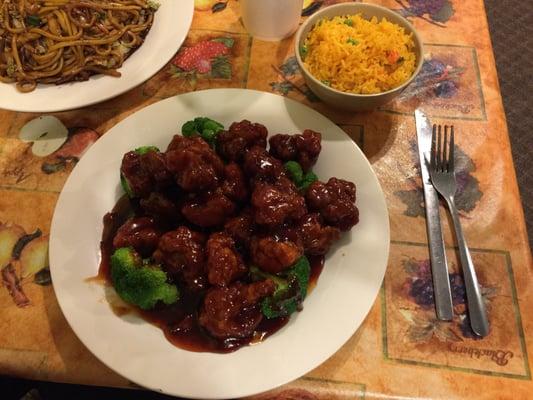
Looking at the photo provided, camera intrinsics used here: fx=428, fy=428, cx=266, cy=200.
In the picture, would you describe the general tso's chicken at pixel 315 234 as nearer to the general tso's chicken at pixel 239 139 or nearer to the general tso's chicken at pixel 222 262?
the general tso's chicken at pixel 222 262

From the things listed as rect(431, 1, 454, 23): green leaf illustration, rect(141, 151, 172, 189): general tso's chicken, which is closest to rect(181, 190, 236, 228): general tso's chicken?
rect(141, 151, 172, 189): general tso's chicken

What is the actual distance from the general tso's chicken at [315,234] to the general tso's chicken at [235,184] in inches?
12.6

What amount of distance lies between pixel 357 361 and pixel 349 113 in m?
1.37

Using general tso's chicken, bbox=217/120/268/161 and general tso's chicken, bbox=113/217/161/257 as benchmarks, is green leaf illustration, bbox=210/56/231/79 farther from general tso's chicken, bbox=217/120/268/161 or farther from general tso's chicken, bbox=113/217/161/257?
general tso's chicken, bbox=113/217/161/257

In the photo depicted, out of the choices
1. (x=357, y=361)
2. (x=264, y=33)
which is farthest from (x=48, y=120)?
(x=357, y=361)

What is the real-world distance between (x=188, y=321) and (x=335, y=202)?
2.68 feet

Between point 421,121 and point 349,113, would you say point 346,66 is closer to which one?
point 349,113

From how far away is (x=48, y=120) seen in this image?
255 cm

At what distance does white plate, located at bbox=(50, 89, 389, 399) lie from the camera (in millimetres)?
1621

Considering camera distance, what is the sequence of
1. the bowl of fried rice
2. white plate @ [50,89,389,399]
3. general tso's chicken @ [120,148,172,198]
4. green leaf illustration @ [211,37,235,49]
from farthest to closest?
1. green leaf illustration @ [211,37,235,49]
2. the bowl of fried rice
3. general tso's chicken @ [120,148,172,198]
4. white plate @ [50,89,389,399]

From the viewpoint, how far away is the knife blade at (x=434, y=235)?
1.91 m

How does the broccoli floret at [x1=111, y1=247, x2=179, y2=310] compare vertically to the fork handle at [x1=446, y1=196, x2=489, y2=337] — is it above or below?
above

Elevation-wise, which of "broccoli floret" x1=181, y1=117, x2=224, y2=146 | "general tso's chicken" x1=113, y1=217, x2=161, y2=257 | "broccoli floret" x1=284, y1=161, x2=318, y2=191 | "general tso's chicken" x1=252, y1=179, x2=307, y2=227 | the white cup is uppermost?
the white cup

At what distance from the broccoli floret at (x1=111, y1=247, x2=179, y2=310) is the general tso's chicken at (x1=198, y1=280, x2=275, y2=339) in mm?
195
